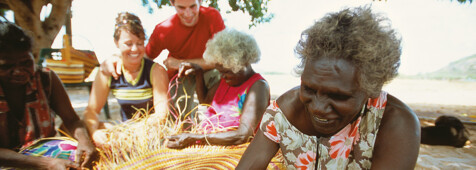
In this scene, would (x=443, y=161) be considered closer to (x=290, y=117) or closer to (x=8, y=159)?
(x=290, y=117)

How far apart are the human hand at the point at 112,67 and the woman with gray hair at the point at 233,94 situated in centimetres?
58

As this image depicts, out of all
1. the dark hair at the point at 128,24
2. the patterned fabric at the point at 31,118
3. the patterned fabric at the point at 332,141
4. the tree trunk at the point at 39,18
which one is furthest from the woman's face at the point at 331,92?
the tree trunk at the point at 39,18

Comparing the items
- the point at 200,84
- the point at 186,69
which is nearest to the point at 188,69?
the point at 186,69

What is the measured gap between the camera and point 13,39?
1.88 metres

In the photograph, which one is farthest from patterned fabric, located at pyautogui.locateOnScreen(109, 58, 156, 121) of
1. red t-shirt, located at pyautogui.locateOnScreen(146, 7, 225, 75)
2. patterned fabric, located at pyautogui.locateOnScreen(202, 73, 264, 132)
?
patterned fabric, located at pyautogui.locateOnScreen(202, 73, 264, 132)

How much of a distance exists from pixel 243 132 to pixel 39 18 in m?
5.84

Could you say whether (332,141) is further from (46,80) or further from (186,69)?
(46,80)

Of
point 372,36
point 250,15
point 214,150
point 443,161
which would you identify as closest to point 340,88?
point 372,36

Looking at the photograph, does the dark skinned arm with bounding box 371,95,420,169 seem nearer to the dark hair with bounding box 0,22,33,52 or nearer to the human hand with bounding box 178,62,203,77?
the human hand with bounding box 178,62,203,77

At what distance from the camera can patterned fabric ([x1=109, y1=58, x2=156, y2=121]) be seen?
2.65 metres

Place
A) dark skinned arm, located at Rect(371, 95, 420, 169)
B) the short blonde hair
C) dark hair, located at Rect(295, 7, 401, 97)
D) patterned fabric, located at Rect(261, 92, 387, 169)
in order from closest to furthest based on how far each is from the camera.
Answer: dark hair, located at Rect(295, 7, 401, 97), dark skinned arm, located at Rect(371, 95, 420, 169), patterned fabric, located at Rect(261, 92, 387, 169), the short blonde hair

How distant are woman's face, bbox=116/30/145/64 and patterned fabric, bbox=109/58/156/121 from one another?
5.4 inches

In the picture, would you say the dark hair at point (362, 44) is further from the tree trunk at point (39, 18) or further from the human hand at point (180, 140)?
the tree trunk at point (39, 18)

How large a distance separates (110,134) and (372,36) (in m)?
2.05
